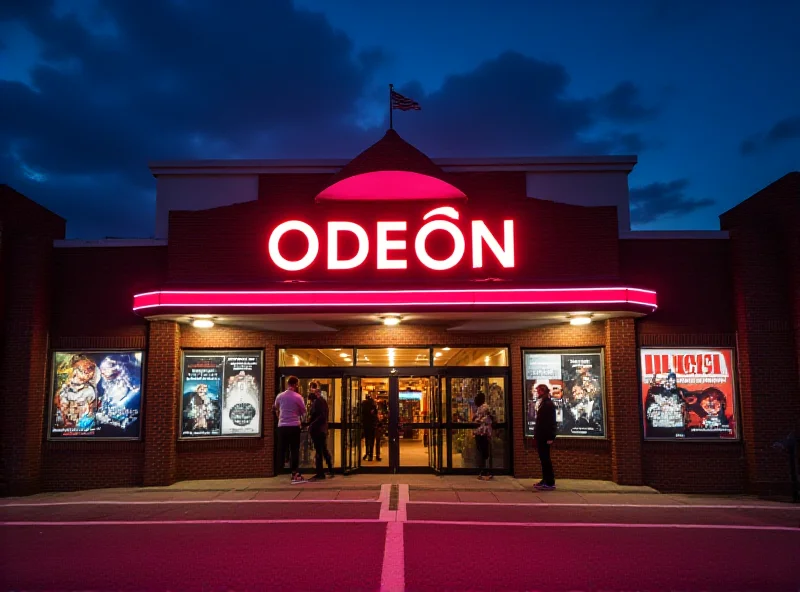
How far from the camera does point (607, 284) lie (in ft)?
39.4

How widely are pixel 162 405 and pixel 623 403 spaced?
9.25 metres

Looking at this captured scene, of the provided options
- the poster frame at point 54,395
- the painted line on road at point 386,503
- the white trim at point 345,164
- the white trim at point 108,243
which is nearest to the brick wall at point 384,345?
Result: the poster frame at point 54,395

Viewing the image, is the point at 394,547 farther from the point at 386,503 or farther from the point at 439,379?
the point at 439,379

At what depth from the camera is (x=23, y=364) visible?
40.5 ft

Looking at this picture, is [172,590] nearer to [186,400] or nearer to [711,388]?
[186,400]

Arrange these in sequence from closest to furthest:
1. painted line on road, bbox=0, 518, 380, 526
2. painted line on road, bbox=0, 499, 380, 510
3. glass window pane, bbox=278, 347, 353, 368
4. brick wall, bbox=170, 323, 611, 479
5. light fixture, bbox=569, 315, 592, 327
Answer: painted line on road, bbox=0, 518, 380, 526
painted line on road, bbox=0, 499, 380, 510
light fixture, bbox=569, 315, 592, 327
brick wall, bbox=170, 323, 611, 479
glass window pane, bbox=278, 347, 353, 368

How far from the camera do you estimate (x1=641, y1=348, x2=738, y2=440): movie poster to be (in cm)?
1280

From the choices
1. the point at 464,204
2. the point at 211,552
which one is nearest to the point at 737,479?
the point at 464,204

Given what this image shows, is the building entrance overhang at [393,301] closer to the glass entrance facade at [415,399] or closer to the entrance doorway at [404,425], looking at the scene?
the glass entrance facade at [415,399]

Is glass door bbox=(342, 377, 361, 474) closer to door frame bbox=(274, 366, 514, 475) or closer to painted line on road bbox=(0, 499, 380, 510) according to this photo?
door frame bbox=(274, 366, 514, 475)

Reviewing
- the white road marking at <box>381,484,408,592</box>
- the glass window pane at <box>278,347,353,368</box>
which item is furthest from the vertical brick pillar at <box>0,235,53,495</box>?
the white road marking at <box>381,484,408,592</box>

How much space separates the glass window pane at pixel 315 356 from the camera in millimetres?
13922

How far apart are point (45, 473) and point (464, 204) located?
1013cm

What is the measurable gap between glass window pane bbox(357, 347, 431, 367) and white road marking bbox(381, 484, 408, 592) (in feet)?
13.6
